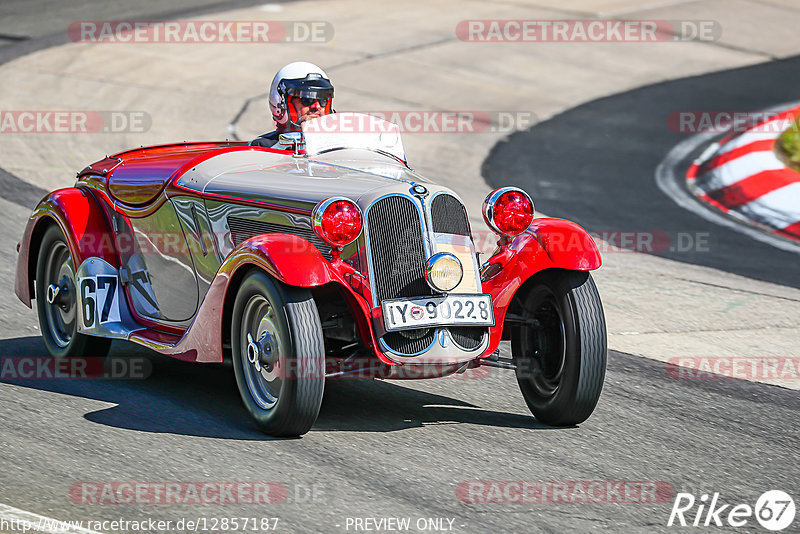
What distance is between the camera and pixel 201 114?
45.5 feet

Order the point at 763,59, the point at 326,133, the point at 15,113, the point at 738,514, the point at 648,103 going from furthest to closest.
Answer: the point at 763,59
the point at 648,103
the point at 15,113
the point at 326,133
the point at 738,514

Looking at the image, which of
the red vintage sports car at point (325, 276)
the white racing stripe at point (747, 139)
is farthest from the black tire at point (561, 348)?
the white racing stripe at point (747, 139)

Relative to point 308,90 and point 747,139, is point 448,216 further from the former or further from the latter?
point 747,139

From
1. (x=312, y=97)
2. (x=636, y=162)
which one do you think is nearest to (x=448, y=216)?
(x=312, y=97)

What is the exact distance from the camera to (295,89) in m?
7.13

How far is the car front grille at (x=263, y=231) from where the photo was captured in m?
5.79

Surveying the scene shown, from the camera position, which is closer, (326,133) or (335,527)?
(335,527)

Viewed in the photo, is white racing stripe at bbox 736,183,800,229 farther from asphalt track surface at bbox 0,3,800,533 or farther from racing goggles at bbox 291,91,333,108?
racing goggles at bbox 291,91,333,108

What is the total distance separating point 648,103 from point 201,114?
5747 mm

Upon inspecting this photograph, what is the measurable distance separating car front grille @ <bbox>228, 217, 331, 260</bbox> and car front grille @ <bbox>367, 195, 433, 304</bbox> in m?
0.24

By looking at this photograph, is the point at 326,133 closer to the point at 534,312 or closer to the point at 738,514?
the point at 534,312

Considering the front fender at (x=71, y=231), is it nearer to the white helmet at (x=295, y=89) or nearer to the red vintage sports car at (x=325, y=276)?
the red vintage sports car at (x=325, y=276)

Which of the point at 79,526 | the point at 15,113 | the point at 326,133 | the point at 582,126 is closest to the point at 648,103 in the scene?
the point at 582,126

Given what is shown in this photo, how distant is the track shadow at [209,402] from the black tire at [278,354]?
15 centimetres
